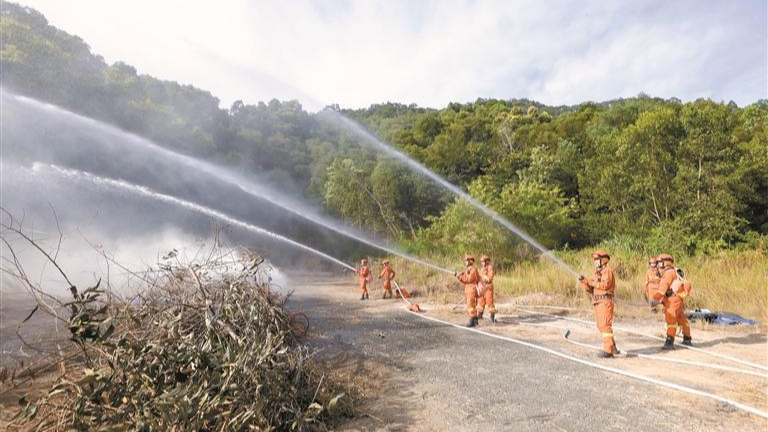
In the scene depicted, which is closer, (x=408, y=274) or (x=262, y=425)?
(x=262, y=425)

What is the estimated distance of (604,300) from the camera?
6.52 metres

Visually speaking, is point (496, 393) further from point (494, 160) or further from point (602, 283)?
point (494, 160)

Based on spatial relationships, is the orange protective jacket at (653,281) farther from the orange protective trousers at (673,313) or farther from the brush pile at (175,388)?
the brush pile at (175,388)

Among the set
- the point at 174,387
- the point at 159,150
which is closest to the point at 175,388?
the point at 174,387

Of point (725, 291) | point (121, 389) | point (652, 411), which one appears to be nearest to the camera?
point (121, 389)

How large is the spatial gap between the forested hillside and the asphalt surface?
40.5 feet

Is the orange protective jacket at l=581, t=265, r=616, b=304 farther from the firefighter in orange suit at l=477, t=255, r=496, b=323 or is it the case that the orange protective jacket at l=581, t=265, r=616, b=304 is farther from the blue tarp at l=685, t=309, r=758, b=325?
the blue tarp at l=685, t=309, r=758, b=325

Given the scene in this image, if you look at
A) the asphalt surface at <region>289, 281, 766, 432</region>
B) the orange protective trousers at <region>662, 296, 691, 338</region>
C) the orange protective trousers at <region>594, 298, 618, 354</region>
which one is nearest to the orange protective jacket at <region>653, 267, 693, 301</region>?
the orange protective trousers at <region>662, 296, 691, 338</region>

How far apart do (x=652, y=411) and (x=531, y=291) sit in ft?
29.9

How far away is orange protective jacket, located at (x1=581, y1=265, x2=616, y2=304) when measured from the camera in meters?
6.57

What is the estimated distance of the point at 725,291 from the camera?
10359 millimetres

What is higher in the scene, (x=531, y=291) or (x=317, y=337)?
(x=531, y=291)

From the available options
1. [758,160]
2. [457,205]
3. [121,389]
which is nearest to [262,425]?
[121,389]

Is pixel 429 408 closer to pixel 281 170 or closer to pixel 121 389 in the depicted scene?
pixel 121 389
